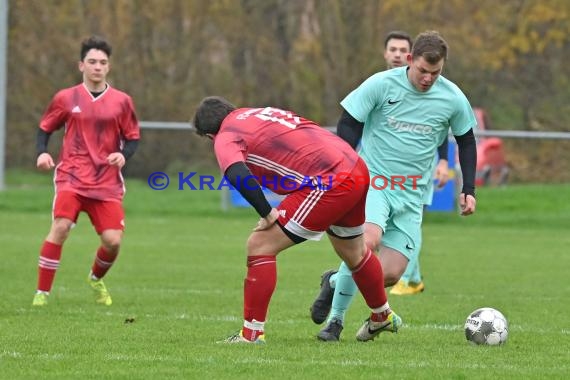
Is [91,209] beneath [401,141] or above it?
beneath

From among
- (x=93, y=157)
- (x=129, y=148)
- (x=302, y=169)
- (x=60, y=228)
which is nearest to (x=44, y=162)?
(x=93, y=157)

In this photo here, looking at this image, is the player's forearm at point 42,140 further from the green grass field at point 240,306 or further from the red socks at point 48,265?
the green grass field at point 240,306

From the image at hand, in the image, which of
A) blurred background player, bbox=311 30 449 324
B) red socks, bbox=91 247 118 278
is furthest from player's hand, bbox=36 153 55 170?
blurred background player, bbox=311 30 449 324

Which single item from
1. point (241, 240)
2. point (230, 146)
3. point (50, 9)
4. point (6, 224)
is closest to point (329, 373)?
point (230, 146)

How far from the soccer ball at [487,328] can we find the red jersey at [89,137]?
3747mm

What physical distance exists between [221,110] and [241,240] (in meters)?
9.42

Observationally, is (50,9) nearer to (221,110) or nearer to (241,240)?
(241,240)

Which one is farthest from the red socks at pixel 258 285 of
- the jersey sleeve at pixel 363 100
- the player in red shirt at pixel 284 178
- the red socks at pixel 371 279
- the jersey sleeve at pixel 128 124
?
the jersey sleeve at pixel 128 124

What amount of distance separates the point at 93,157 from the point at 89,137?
18 cm

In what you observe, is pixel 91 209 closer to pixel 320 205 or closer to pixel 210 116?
pixel 210 116

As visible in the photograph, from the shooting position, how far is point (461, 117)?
7766 millimetres

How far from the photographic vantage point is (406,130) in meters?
7.77

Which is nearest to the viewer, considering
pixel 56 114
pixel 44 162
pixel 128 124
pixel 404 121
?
pixel 404 121

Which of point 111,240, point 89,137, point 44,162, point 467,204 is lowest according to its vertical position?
point 111,240
